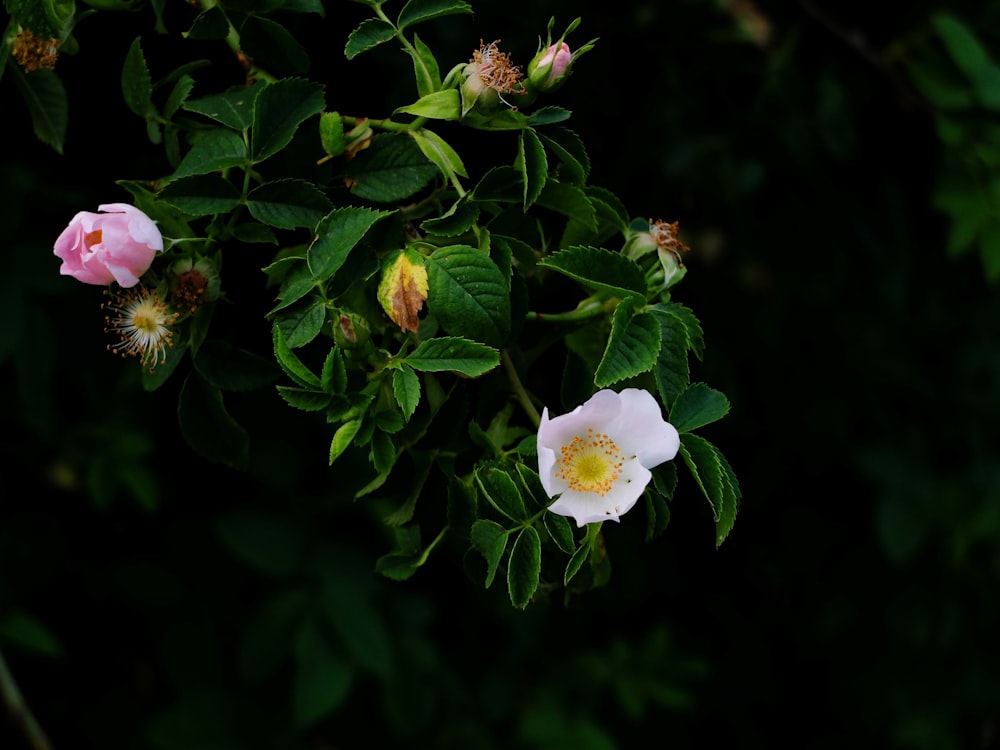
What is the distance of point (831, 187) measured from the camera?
188 centimetres

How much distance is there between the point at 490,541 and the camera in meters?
0.74

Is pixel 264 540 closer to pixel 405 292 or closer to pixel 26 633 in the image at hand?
pixel 26 633

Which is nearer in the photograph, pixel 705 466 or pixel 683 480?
pixel 705 466

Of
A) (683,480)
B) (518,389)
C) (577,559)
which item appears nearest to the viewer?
(577,559)

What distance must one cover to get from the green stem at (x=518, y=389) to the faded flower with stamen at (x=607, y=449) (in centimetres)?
4

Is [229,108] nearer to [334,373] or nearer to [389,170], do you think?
[389,170]

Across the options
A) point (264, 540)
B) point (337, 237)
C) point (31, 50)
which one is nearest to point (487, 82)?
point (337, 237)

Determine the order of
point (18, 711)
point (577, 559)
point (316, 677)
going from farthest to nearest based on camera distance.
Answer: point (316, 677), point (18, 711), point (577, 559)

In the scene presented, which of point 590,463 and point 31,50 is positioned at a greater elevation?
point 31,50

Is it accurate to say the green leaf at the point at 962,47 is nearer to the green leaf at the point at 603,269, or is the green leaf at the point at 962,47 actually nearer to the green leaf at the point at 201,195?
the green leaf at the point at 603,269

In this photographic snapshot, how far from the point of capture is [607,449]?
0.77m

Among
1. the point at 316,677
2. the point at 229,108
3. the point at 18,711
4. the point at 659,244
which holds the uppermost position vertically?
the point at 229,108

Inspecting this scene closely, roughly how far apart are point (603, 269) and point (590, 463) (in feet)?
0.45

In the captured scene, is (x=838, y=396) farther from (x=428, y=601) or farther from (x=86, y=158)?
(x=86, y=158)
